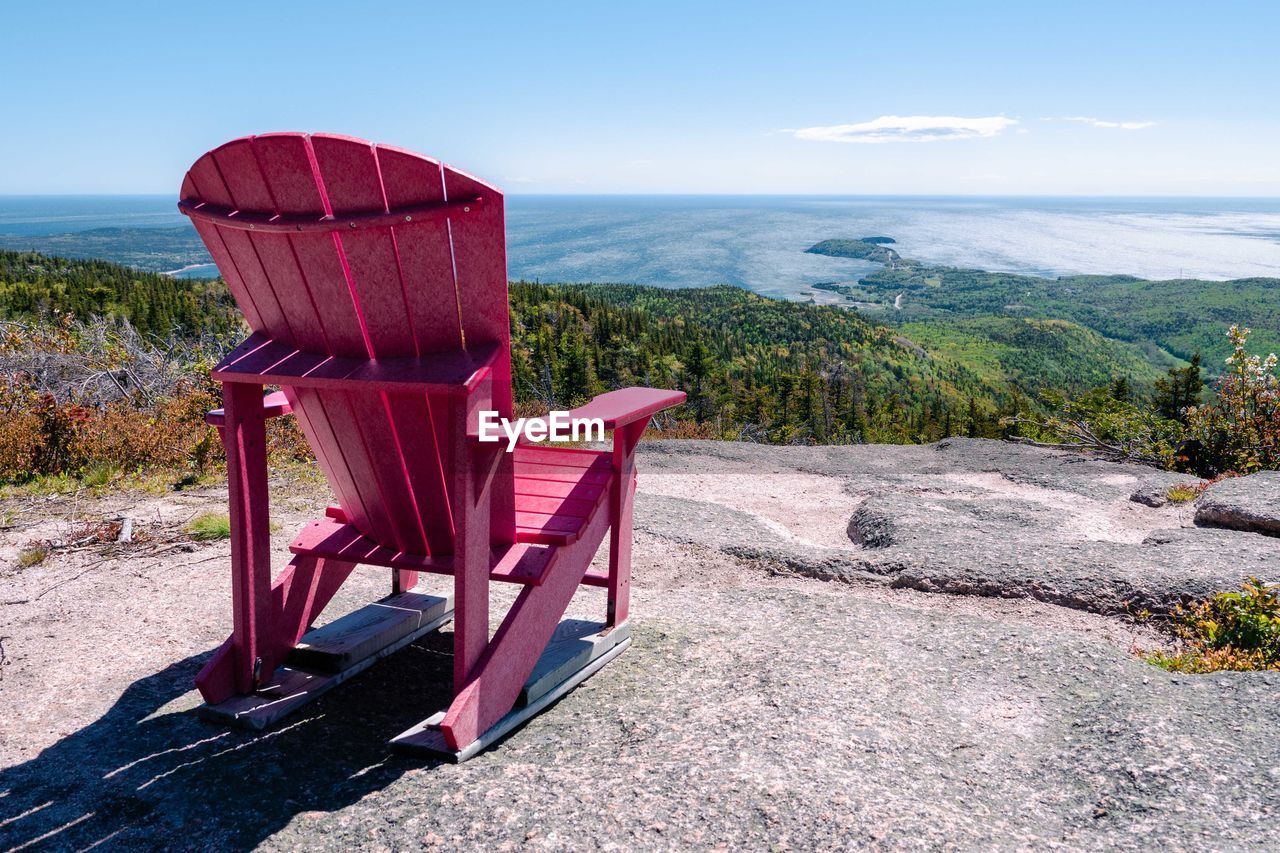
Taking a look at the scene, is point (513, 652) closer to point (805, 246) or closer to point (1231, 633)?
point (1231, 633)

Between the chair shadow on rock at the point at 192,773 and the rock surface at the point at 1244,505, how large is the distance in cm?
479

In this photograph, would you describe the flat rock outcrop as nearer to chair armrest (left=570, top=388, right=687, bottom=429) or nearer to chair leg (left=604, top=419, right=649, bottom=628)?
chair leg (left=604, top=419, right=649, bottom=628)

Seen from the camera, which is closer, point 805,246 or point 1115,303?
point 1115,303

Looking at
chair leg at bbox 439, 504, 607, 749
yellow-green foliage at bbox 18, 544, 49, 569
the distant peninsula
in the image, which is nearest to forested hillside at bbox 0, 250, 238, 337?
yellow-green foliage at bbox 18, 544, 49, 569

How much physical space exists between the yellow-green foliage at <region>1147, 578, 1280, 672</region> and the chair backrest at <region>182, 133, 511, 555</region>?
2.90 metres

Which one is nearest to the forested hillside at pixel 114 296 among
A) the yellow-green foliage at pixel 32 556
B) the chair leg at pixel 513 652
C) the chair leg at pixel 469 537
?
the yellow-green foliage at pixel 32 556

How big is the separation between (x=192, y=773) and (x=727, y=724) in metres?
1.50

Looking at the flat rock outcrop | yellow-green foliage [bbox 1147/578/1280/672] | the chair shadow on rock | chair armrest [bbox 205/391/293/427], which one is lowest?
the flat rock outcrop

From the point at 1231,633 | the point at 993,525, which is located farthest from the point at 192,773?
the point at 993,525

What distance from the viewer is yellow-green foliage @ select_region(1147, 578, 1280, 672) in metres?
3.13

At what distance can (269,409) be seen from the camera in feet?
8.79

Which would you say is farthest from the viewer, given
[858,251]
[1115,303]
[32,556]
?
[858,251]

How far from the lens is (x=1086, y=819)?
6.71 ft

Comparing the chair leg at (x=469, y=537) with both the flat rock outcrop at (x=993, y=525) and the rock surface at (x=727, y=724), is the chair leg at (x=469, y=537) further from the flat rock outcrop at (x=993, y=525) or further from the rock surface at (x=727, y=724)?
the flat rock outcrop at (x=993, y=525)
